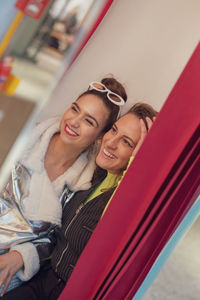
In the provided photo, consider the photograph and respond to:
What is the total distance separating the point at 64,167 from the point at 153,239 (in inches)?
17.4

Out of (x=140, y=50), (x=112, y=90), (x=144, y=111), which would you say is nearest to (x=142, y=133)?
(x=144, y=111)

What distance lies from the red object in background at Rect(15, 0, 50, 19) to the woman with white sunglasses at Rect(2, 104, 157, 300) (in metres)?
0.61

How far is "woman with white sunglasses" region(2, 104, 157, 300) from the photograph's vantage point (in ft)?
5.57

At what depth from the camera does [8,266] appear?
5.62ft

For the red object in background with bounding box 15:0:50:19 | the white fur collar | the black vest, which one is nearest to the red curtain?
the black vest

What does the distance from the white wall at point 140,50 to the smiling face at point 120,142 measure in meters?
0.08

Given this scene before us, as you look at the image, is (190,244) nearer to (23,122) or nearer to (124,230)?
(124,230)

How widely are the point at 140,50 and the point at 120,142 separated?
1.17 feet

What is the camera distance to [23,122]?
1309 mm

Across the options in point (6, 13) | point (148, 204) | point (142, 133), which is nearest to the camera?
point (6, 13)

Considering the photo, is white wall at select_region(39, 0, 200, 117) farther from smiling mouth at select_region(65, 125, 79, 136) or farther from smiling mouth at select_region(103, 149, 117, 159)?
smiling mouth at select_region(103, 149, 117, 159)

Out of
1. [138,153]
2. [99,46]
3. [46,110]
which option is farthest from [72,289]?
[99,46]

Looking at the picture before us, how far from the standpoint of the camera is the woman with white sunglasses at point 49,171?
5.57ft

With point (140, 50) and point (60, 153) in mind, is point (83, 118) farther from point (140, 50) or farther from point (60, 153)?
point (140, 50)
